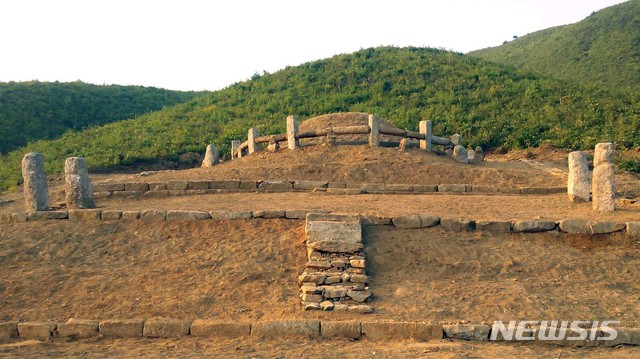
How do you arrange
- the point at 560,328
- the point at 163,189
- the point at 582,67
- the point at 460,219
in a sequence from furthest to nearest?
the point at 582,67 → the point at 163,189 → the point at 460,219 → the point at 560,328

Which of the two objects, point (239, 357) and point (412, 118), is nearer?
point (239, 357)

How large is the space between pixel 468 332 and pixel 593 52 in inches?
1706

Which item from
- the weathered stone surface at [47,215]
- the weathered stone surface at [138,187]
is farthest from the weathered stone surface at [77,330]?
the weathered stone surface at [138,187]

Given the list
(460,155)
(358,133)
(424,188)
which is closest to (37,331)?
(424,188)

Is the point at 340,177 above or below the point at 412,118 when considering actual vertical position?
below

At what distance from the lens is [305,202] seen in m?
12.5

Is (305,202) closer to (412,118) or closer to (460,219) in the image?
(460,219)

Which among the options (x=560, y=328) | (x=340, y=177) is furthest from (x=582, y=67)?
(x=560, y=328)

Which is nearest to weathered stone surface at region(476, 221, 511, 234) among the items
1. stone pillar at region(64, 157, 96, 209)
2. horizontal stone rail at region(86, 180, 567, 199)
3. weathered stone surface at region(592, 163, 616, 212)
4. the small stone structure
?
the small stone structure

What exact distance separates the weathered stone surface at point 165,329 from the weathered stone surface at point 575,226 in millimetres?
6500

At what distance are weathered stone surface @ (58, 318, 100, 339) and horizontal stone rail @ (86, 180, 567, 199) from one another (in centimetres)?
677

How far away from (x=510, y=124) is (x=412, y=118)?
4.33 meters

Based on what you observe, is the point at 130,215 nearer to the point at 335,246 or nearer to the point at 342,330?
the point at 335,246

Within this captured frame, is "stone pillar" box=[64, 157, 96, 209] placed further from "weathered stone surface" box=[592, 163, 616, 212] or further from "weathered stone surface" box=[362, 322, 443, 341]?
"weathered stone surface" box=[592, 163, 616, 212]
